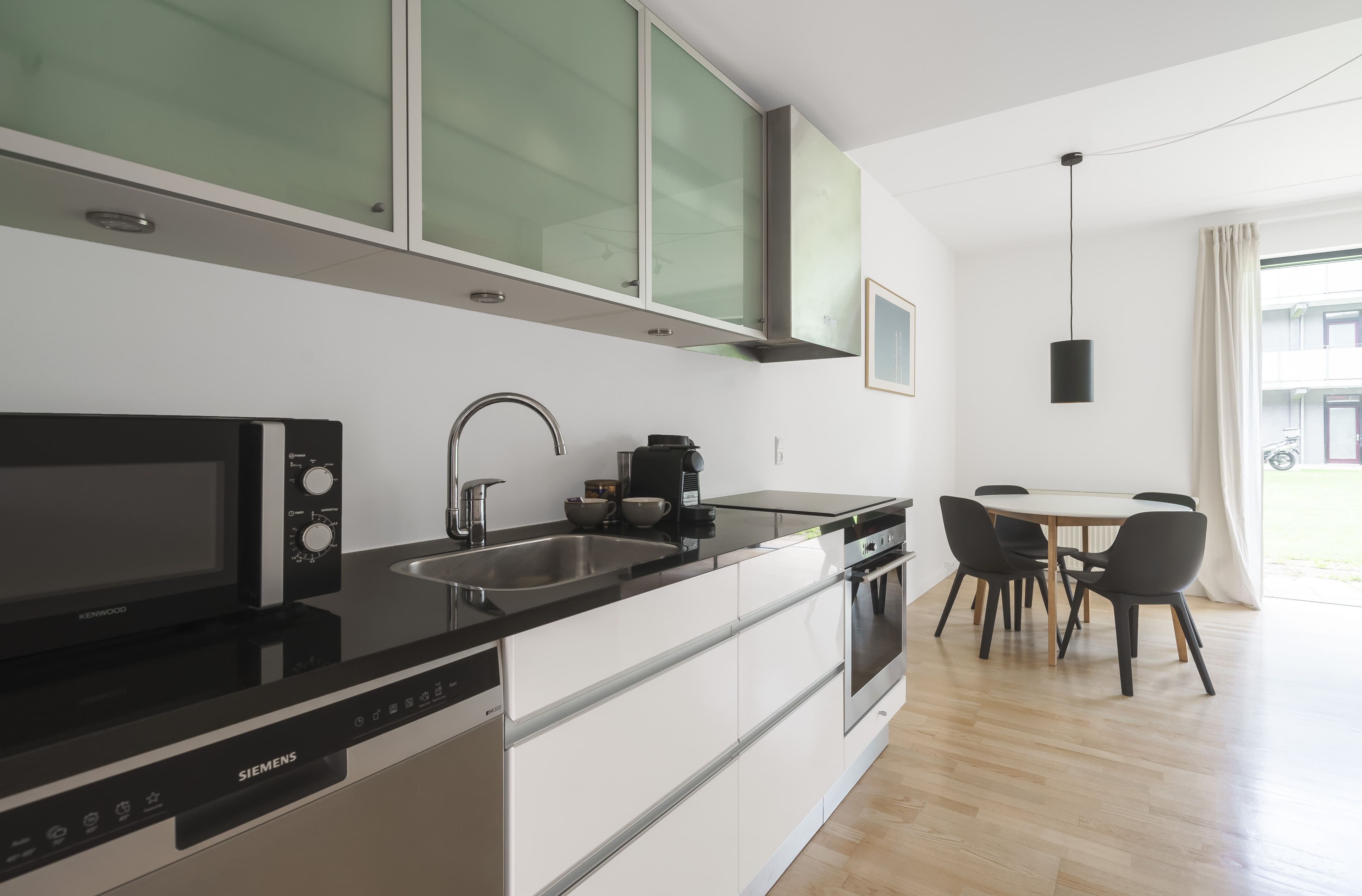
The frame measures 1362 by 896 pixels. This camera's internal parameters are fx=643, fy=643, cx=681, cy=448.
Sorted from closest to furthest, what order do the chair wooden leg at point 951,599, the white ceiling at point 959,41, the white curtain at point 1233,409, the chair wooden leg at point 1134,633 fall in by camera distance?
the white ceiling at point 959,41, the chair wooden leg at point 1134,633, the chair wooden leg at point 951,599, the white curtain at point 1233,409

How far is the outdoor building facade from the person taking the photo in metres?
4.69

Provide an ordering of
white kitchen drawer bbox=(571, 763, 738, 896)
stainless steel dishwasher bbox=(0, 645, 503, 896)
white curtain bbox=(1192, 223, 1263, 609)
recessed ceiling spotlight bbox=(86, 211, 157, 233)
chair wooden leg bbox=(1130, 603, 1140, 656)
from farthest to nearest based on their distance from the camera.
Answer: white curtain bbox=(1192, 223, 1263, 609)
chair wooden leg bbox=(1130, 603, 1140, 656)
white kitchen drawer bbox=(571, 763, 738, 896)
recessed ceiling spotlight bbox=(86, 211, 157, 233)
stainless steel dishwasher bbox=(0, 645, 503, 896)

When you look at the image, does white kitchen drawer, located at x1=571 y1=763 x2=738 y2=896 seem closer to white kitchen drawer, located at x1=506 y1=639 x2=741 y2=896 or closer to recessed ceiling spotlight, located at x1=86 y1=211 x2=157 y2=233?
white kitchen drawer, located at x1=506 y1=639 x2=741 y2=896

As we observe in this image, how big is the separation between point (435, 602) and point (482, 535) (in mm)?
514

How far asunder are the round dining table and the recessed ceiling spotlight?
12.6 feet

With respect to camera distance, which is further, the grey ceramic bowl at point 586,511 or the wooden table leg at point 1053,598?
the wooden table leg at point 1053,598

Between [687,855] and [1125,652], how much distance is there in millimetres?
2691

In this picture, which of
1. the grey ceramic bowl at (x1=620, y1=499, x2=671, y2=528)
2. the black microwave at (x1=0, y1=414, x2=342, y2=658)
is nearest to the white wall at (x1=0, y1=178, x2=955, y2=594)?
the grey ceramic bowl at (x1=620, y1=499, x2=671, y2=528)

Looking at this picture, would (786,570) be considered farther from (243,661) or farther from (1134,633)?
(1134,633)

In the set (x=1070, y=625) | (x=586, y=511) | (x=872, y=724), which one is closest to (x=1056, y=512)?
(x=1070, y=625)

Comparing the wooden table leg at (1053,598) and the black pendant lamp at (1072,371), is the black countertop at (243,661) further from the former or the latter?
the black pendant lamp at (1072,371)

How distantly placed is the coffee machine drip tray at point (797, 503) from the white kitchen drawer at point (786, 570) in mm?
147

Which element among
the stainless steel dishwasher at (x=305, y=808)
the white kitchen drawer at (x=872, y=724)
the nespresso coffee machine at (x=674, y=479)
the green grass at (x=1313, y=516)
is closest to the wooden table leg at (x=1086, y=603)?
the green grass at (x=1313, y=516)

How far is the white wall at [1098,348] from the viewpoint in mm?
4945
